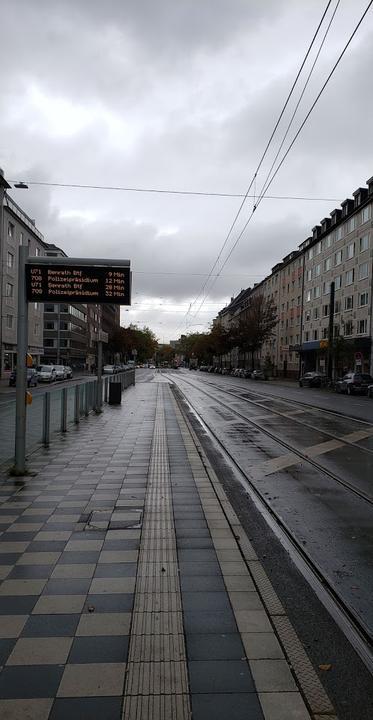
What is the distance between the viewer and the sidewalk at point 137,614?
287cm

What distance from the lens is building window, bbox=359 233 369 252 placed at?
47.4 meters

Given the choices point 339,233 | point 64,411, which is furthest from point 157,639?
point 339,233

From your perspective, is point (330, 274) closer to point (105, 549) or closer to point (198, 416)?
point (198, 416)

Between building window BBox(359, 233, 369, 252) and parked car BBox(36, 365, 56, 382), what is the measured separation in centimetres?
2793

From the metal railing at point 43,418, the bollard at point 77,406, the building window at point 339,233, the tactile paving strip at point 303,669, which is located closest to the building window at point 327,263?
the building window at point 339,233

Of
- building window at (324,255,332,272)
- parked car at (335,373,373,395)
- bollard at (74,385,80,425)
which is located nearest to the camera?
bollard at (74,385,80,425)

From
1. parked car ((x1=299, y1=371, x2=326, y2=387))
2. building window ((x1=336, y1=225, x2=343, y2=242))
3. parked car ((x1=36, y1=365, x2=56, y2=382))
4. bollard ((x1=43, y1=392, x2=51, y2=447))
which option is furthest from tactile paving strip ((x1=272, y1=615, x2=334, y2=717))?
building window ((x1=336, y1=225, x2=343, y2=242))

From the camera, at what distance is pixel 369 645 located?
11.7ft

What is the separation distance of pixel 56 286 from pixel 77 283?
34cm

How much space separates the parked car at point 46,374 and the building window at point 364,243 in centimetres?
2793

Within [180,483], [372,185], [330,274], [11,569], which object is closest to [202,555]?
[11,569]

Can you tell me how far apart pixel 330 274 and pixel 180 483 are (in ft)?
171

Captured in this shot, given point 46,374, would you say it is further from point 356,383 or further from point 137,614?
point 137,614

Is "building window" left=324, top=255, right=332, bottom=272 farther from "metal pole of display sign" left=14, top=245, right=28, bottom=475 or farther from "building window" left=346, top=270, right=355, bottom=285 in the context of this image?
"metal pole of display sign" left=14, top=245, right=28, bottom=475
